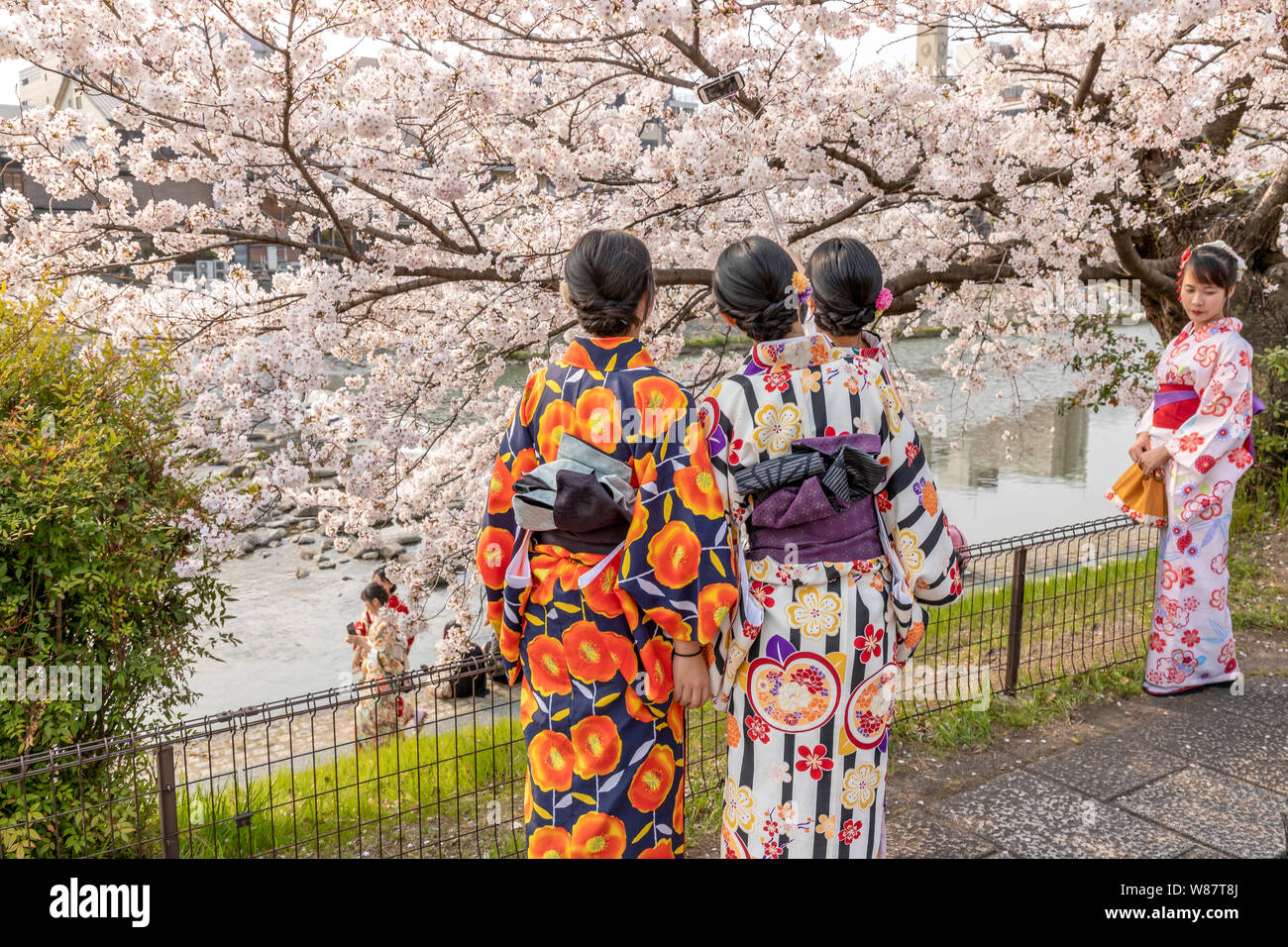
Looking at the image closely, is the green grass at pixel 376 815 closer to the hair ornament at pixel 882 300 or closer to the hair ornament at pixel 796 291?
the hair ornament at pixel 796 291

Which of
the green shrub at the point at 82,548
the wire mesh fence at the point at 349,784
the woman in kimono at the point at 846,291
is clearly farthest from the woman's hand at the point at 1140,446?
the green shrub at the point at 82,548

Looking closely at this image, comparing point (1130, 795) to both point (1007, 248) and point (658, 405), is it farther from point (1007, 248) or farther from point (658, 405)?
point (1007, 248)

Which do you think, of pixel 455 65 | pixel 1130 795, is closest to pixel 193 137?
pixel 455 65

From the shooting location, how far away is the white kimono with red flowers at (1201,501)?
157 inches

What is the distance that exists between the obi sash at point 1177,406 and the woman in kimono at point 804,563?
2360 millimetres

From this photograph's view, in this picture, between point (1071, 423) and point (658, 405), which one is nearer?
point (658, 405)

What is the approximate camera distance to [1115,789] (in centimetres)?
352

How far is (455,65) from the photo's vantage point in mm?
5008

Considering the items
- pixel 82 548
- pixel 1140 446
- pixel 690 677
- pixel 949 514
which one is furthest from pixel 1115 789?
pixel 949 514

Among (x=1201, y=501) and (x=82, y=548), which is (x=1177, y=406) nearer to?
(x=1201, y=501)

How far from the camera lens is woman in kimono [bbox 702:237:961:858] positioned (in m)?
2.38

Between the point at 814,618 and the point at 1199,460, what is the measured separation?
2565 mm
